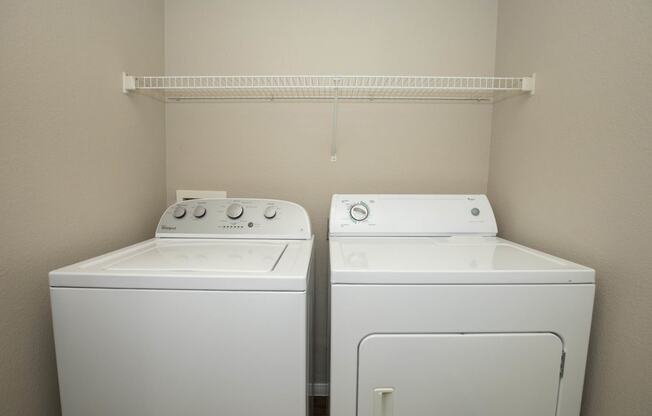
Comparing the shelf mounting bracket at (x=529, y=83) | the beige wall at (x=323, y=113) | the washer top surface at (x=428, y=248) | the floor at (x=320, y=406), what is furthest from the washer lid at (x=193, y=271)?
the shelf mounting bracket at (x=529, y=83)

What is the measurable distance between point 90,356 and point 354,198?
107cm

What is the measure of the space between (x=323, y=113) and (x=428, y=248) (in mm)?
913

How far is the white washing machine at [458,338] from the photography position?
0.82 meters

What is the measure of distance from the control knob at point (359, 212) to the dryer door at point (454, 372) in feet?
1.98

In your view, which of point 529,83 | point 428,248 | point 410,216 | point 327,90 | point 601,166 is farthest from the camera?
point 327,90

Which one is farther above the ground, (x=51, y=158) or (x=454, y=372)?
(x=51, y=158)

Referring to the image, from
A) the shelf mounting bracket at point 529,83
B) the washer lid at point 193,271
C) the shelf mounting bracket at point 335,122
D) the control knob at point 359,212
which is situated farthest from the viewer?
the shelf mounting bracket at point 335,122

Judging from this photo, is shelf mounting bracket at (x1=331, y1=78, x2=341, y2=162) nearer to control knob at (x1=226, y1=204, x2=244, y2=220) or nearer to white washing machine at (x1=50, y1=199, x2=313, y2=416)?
control knob at (x1=226, y1=204, x2=244, y2=220)

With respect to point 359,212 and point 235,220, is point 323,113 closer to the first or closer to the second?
point 359,212

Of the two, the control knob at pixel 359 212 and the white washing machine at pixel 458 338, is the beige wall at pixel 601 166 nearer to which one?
the white washing machine at pixel 458 338

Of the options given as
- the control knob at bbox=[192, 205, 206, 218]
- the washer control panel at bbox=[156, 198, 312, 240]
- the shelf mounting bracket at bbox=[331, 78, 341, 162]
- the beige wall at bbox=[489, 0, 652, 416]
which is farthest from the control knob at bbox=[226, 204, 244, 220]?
the beige wall at bbox=[489, 0, 652, 416]

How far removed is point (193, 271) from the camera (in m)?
0.82

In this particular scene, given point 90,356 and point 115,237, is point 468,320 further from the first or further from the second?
point 115,237

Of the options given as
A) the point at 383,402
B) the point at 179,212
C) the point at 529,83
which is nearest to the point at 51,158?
the point at 179,212
